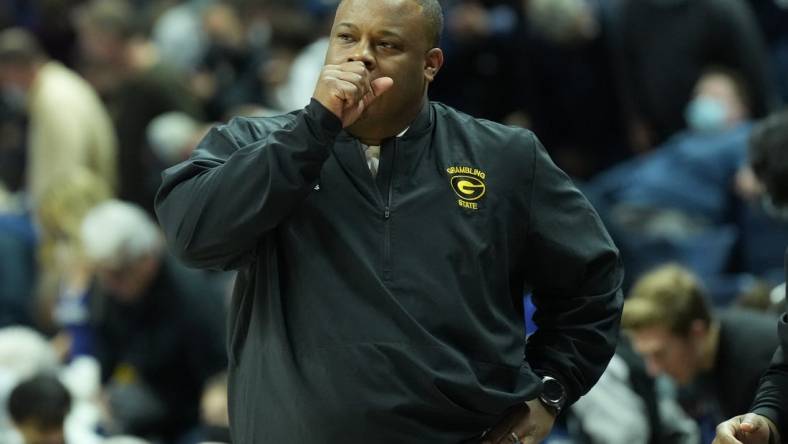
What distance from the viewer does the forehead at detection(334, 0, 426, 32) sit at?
3400 mm

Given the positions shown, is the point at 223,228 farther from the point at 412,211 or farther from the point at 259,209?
the point at 412,211

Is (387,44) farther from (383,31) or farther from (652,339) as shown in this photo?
(652,339)

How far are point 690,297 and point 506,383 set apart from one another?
7.09 ft

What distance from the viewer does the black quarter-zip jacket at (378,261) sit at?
3.28 m

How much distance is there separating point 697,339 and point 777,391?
1.70 m

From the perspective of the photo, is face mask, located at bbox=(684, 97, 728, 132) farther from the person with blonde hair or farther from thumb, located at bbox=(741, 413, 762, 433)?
thumb, located at bbox=(741, 413, 762, 433)

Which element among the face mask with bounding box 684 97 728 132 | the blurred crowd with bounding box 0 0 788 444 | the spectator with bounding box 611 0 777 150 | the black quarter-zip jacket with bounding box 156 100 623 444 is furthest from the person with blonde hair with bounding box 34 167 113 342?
the black quarter-zip jacket with bounding box 156 100 623 444

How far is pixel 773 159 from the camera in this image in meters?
4.33

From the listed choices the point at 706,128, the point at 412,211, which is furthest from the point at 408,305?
the point at 706,128

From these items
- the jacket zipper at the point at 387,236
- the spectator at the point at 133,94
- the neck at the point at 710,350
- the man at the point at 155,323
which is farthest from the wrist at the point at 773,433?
the spectator at the point at 133,94

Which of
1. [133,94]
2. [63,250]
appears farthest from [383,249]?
[133,94]

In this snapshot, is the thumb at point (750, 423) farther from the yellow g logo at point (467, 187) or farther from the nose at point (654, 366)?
the nose at point (654, 366)

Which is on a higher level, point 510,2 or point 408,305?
point 408,305

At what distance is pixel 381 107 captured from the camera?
3.43m
